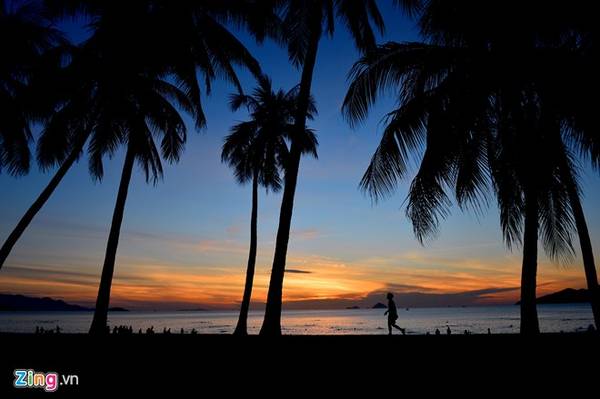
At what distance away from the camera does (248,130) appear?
2162 centimetres

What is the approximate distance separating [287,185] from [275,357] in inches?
208

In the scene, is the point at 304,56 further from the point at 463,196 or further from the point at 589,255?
the point at 589,255

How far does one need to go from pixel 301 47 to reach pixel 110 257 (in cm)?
1008

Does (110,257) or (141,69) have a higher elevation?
(141,69)

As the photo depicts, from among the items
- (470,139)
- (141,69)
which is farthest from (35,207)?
(470,139)

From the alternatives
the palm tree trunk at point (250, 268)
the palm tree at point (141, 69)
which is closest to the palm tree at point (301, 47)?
the palm tree at point (141, 69)

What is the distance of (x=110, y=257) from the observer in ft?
47.7

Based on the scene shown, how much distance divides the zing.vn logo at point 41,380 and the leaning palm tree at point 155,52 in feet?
31.3

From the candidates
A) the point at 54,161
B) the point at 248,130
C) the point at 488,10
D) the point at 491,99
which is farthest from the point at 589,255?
the point at 54,161

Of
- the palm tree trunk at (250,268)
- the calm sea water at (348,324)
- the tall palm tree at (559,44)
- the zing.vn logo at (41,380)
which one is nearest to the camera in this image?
the zing.vn logo at (41,380)

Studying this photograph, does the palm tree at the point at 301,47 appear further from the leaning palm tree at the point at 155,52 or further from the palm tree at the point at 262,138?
the palm tree at the point at 262,138

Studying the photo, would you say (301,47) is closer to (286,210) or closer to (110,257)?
(286,210)

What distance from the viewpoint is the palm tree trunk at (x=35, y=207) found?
1386 cm

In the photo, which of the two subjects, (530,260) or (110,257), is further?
(110,257)
